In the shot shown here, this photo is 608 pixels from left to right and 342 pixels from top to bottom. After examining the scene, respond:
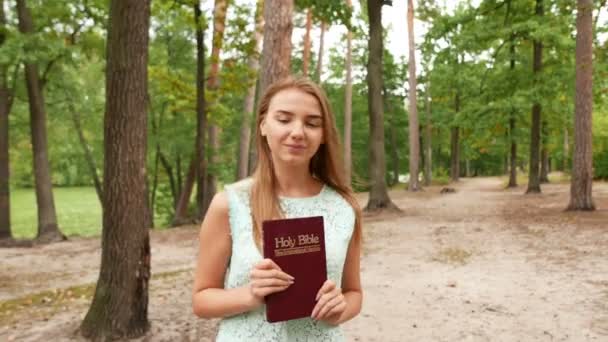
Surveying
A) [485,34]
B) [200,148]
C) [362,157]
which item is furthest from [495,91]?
[362,157]

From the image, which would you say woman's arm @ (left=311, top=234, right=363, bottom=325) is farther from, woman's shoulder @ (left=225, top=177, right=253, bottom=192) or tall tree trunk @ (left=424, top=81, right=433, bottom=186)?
tall tree trunk @ (left=424, top=81, right=433, bottom=186)

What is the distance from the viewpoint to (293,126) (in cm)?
181

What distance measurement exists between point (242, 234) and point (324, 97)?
0.62 meters

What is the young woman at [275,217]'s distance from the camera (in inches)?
68.1

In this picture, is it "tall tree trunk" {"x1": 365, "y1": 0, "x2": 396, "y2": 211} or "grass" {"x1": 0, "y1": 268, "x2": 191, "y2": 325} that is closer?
"grass" {"x1": 0, "y1": 268, "x2": 191, "y2": 325}

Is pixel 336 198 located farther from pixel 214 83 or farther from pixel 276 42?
pixel 214 83

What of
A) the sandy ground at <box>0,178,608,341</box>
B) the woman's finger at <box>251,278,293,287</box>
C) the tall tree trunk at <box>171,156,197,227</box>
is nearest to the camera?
the woman's finger at <box>251,278,293,287</box>

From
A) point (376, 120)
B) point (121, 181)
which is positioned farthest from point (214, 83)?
point (121, 181)

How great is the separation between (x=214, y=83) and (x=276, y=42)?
1334 centimetres

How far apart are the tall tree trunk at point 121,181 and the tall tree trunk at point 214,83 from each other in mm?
12040

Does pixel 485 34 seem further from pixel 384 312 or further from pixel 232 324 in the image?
pixel 232 324

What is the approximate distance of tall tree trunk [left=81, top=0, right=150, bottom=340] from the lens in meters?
5.41

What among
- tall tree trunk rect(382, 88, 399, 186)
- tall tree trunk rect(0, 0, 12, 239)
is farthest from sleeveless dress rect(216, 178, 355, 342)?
tall tree trunk rect(382, 88, 399, 186)

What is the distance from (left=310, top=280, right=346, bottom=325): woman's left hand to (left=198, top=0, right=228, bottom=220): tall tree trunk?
1647 centimetres
